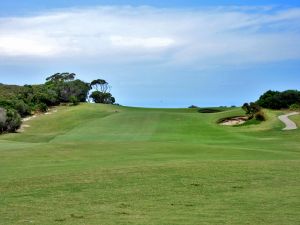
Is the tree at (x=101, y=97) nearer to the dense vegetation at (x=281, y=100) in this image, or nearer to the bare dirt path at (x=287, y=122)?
the dense vegetation at (x=281, y=100)

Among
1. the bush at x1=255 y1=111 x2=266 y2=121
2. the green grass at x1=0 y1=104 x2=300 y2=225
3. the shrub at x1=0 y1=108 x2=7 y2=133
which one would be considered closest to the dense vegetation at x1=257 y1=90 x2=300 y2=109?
the bush at x1=255 y1=111 x2=266 y2=121

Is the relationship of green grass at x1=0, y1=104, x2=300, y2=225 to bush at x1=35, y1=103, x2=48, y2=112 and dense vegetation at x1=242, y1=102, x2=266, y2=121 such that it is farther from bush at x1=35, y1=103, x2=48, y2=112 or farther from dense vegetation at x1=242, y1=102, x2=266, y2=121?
bush at x1=35, y1=103, x2=48, y2=112

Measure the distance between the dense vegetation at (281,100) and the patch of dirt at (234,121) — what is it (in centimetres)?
1296

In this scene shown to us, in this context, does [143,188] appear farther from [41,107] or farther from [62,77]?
[62,77]

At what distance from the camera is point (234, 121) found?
3017 inches

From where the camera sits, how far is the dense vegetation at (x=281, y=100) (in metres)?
88.9

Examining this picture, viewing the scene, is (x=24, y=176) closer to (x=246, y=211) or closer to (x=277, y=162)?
(x=246, y=211)

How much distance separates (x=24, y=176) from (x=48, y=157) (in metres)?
8.05

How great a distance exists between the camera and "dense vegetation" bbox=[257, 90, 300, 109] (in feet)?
292

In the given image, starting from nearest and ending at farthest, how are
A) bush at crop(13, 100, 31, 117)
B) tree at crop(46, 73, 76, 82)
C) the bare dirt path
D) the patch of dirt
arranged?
the bare dirt path
the patch of dirt
bush at crop(13, 100, 31, 117)
tree at crop(46, 73, 76, 82)

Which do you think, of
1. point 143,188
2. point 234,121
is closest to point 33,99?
point 234,121

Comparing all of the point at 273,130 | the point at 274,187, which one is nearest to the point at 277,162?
the point at 274,187

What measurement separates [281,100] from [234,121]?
54.2ft

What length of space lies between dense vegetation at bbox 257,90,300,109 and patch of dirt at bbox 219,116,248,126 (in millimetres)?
12958
